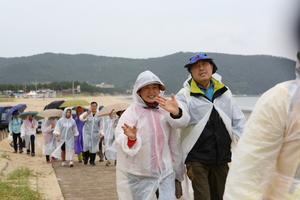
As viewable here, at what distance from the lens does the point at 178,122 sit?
368 cm

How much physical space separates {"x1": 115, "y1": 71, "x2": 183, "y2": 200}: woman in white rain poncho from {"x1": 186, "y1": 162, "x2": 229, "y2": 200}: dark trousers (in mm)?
210

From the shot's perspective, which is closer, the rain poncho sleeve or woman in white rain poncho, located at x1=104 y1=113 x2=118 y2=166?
the rain poncho sleeve

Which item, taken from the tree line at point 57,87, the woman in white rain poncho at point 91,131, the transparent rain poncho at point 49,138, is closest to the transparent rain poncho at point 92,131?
the woman in white rain poncho at point 91,131

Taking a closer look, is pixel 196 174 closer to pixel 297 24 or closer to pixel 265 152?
pixel 265 152

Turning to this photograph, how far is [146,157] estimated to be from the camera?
380cm

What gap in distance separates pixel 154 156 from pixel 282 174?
215 cm

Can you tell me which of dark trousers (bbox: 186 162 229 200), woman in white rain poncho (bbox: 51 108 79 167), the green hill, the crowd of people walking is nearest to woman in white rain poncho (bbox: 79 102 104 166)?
woman in white rain poncho (bbox: 51 108 79 167)

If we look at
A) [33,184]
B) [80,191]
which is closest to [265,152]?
[80,191]

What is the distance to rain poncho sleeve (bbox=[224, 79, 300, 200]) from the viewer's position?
5.63 ft

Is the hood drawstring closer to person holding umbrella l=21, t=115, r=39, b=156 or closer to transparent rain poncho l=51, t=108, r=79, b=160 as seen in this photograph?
transparent rain poncho l=51, t=108, r=79, b=160

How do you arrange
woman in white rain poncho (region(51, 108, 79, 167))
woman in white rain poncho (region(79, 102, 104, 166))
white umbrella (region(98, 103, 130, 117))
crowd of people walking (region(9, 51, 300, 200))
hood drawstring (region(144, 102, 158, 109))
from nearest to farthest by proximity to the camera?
crowd of people walking (region(9, 51, 300, 200)) < hood drawstring (region(144, 102, 158, 109)) < white umbrella (region(98, 103, 130, 117)) < woman in white rain poncho (region(51, 108, 79, 167)) < woman in white rain poncho (region(79, 102, 104, 166))

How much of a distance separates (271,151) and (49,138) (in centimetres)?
1003

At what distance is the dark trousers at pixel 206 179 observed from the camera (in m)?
3.85

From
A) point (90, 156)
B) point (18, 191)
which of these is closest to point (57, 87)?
point (90, 156)
